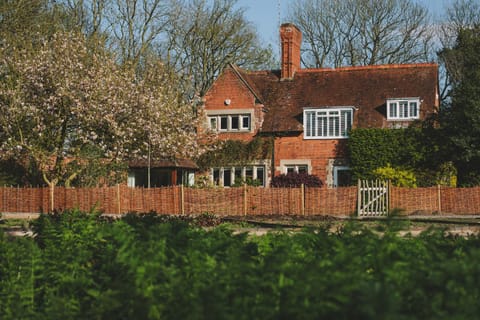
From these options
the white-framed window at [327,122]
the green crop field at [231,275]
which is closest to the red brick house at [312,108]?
the white-framed window at [327,122]

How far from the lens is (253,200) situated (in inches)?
1179

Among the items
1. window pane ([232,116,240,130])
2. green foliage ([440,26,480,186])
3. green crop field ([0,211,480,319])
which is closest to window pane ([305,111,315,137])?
window pane ([232,116,240,130])

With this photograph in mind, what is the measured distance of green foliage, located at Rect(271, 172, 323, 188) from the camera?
3523cm

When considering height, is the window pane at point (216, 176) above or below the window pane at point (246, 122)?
below

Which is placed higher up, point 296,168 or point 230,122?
point 230,122

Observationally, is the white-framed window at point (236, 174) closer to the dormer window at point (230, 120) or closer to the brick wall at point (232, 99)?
the brick wall at point (232, 99)

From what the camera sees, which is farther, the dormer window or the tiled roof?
the dormer window

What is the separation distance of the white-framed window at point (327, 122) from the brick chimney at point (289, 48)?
169 inches

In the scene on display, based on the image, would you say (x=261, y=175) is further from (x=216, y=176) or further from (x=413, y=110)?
(x=413, y=110)

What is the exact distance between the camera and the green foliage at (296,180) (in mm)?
35231

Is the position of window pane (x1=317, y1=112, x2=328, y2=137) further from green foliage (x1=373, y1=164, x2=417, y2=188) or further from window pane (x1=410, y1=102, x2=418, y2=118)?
green foliage (x1=373, y1=164, x2=417, y2=188)

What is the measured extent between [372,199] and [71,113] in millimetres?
13375

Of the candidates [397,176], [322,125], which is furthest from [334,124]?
[397,176]

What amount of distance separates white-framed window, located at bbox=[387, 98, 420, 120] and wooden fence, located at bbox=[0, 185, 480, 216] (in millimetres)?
7986
